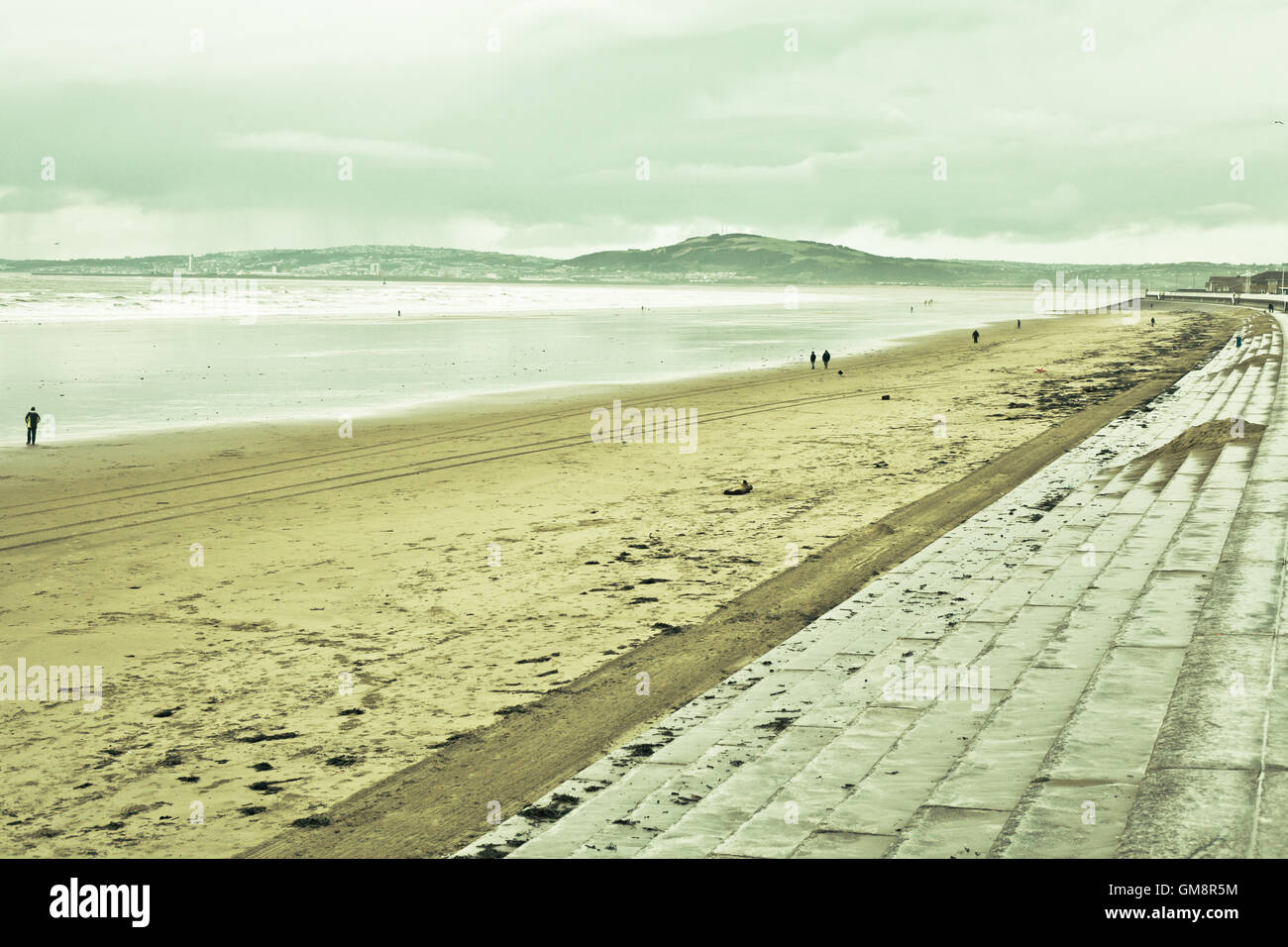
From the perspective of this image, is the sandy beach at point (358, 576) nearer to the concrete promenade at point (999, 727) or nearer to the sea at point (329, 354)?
the concrete promenade at point (999, 727)

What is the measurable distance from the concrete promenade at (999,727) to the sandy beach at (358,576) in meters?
0.85

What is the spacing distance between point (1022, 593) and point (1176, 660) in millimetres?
2312

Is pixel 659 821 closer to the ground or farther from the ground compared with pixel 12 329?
closer to the ground

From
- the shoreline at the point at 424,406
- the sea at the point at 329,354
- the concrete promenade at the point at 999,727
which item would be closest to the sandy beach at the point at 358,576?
the shoreline at the point at 424,406

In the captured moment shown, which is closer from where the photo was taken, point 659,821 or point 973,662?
point 659,821

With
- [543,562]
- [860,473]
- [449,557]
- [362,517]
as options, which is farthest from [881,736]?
[860,473]

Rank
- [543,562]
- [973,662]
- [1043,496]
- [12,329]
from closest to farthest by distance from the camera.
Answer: [973,662]
[543,562]
[1043,496]
[12,329]

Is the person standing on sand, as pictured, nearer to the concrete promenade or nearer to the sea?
the sea

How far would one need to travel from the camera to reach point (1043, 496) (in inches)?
554

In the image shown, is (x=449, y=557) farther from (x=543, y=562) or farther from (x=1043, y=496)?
(x=1043, y=496)

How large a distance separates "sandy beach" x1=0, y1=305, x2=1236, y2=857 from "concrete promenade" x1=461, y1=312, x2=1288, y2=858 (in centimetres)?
85

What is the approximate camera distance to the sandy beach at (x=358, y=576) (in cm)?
673

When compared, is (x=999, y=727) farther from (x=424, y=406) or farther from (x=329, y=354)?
(x=329, y=354)
